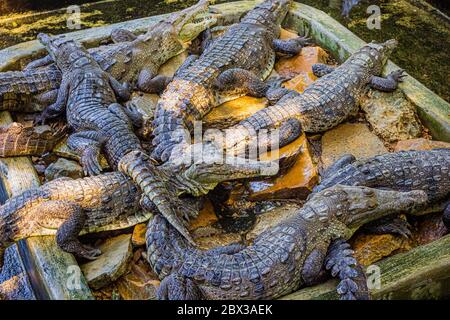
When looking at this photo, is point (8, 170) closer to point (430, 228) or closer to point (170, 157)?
point (170, 157)

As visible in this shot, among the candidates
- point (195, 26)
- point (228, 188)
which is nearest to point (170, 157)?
point (228, 188)

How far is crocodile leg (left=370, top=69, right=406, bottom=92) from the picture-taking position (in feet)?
17.0

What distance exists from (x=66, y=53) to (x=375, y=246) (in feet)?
11.1

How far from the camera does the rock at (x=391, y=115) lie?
4.86 metres

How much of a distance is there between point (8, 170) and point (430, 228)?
317 cm

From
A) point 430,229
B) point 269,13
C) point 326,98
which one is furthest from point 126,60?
point 430,229

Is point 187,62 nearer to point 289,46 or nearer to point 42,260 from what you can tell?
point 289,46

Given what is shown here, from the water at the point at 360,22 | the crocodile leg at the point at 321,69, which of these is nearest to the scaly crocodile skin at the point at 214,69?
the crocodile leg at the point at 321,69

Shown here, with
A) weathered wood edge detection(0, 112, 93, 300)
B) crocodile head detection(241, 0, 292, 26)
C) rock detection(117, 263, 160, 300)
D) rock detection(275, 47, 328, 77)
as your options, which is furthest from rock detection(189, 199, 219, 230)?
crocodile head detection(241, 0, 292, 26)

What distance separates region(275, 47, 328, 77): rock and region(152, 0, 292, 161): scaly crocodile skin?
144 mm

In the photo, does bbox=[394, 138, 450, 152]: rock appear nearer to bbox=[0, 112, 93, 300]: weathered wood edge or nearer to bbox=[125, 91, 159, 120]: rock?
bbox=[125, 91, 159, 120]: rock

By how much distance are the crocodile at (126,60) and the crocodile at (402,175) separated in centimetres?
228

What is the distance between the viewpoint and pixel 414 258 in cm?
348
